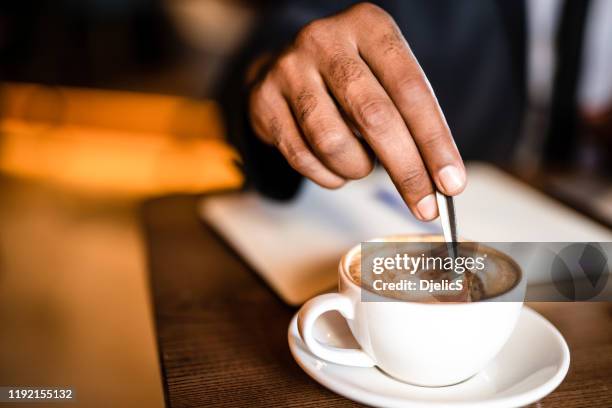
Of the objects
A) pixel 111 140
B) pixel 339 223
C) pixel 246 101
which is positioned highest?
pixel 246 101

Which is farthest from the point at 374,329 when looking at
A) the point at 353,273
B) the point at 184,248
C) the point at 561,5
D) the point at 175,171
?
the point at 175,171

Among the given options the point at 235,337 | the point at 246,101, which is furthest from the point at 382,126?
the point at 246,101

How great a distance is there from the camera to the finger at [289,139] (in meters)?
0.58

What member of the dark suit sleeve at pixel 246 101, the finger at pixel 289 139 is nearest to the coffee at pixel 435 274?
the finger at pixel 289 139

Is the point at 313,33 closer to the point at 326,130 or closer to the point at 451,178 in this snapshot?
the point at 326,130

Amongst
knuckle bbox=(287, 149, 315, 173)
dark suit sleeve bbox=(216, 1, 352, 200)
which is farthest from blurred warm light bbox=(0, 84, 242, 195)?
knuckle bbox=(287, 149, 315, 173)

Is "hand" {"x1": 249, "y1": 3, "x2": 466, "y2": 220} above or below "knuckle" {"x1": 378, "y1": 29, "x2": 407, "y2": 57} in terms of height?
below

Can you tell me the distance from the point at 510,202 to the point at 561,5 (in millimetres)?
1379

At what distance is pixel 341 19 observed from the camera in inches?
21.6

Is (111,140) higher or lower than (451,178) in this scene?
lower

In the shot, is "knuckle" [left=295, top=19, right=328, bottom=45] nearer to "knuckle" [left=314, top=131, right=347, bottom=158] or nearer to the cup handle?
"knuckle" [left=314, top=131, right=347, bottom=158]

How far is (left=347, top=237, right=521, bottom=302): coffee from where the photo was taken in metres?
0.44

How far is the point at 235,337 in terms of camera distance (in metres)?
0.54

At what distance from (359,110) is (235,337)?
0.73 ft
